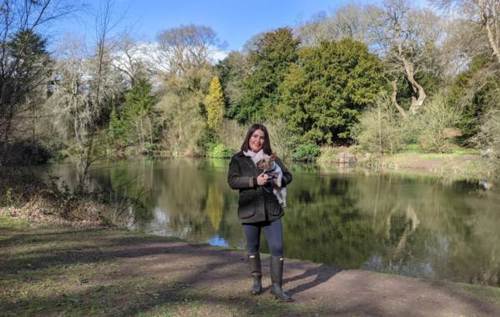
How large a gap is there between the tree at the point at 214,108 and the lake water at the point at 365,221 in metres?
18.7

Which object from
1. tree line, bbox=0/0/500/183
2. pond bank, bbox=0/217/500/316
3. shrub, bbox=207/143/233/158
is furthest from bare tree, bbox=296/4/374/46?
pond bank, bbox=0/217/500/316

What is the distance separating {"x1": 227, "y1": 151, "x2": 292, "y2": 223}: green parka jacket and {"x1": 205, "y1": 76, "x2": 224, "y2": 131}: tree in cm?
3622

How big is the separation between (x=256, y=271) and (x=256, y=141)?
1270mm

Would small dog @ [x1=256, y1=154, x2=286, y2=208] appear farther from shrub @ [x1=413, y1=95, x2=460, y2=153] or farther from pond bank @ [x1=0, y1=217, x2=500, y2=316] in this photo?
shrub @ [x1=413, y1=95, x2=460, y2=153]

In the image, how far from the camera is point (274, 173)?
402 centimetres

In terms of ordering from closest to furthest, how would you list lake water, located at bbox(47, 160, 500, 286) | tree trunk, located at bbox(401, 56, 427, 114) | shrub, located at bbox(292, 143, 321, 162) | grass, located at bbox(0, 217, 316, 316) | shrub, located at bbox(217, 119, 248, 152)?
grass, located at bbox(0, 217, 316, 316) → lake water, located at bbox(47, 160, 500, 286) → shrub, located at bbox(292, 143, 321, 162) → tree trunk, located at bbox(401, 56, 427, 114) → shrub, located at bbox(217, 119, 248, 152)

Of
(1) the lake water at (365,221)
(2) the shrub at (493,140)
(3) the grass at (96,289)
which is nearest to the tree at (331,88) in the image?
(1) the lake water at (365,221)

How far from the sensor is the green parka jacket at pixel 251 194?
13.2 feet

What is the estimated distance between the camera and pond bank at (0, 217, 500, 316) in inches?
154

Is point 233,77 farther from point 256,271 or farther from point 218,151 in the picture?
point 256,271

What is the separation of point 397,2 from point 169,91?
824 inches

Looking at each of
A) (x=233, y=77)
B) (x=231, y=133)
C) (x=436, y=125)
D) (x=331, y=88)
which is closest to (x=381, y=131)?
(x=436, y=125)

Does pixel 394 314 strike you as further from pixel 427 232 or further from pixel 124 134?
pixel 124 134

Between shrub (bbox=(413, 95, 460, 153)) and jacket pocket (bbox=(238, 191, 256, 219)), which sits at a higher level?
shrub (bbox=(413, 95, 460, 153))
